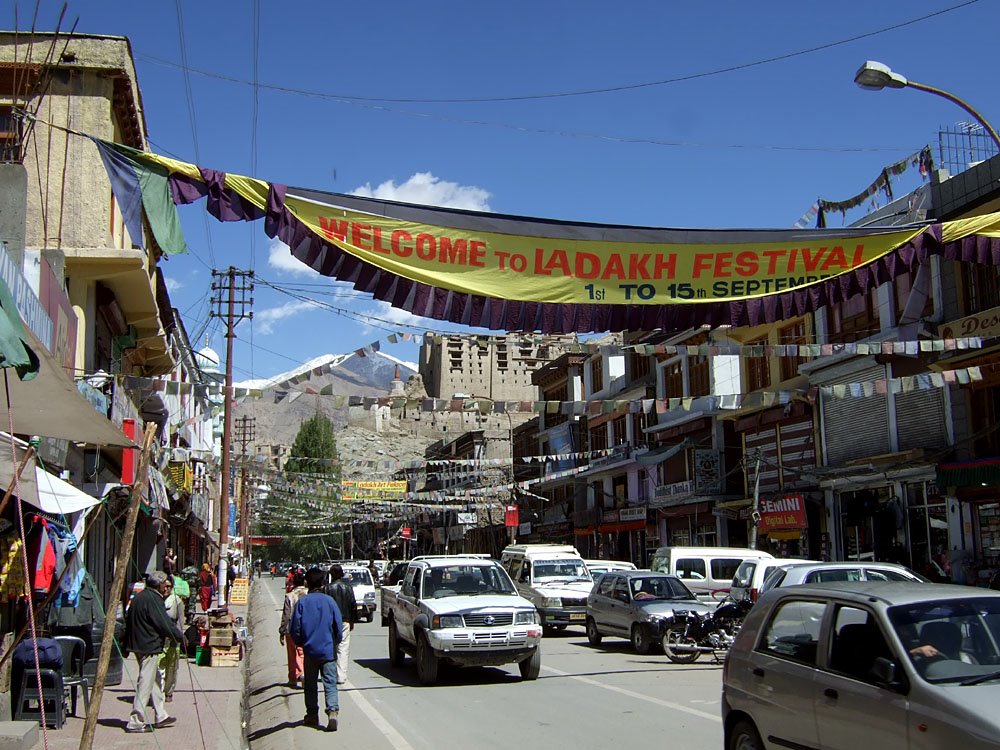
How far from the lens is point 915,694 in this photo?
19.6ft

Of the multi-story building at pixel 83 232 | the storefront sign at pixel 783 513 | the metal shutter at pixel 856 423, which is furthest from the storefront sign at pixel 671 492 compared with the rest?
the multi-story building at pixel 83 232

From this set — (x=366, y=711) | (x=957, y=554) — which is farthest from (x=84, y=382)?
(x=957, y=554)

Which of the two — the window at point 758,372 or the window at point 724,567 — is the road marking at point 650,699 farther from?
the window at point 758,372

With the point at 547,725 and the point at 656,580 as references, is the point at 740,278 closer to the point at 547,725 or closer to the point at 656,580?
the point at 547,725

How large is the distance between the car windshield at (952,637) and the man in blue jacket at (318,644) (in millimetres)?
7050

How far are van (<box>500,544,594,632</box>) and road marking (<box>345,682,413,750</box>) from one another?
35.4 feet

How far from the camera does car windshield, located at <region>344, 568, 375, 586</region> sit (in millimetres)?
36344

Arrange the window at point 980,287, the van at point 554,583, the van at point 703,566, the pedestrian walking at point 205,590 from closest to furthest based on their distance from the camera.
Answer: the van at point 554,583 < the window at point 980,287 < the van at point 703,566 < the pedestrian walking at point 205,590

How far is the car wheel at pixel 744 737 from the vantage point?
24.8 ft

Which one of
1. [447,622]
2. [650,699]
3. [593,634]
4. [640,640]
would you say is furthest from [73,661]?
[593,634]

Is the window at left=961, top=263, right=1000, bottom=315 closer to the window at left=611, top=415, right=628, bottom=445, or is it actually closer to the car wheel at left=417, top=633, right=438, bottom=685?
the car wheel at left=417, top=633, right=438, bottom=685

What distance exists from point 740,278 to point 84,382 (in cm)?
1322

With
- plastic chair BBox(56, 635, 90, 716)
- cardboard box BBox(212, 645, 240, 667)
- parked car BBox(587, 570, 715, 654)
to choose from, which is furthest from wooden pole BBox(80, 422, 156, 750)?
parked car BBox(587, 570, 715, 654)

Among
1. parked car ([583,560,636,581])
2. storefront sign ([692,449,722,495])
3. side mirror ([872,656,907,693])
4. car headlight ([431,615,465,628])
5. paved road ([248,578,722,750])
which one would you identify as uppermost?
storefront sign ([692,449,722,495])
